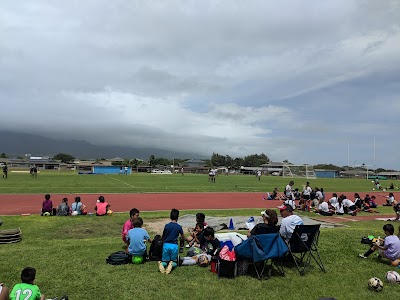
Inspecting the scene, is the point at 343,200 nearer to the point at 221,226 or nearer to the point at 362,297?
the point at 221,226

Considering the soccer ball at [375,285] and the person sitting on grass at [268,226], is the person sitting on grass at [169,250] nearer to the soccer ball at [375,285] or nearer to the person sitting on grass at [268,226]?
the person sitting on grass at [268,226]

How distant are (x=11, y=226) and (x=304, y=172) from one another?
86272mm

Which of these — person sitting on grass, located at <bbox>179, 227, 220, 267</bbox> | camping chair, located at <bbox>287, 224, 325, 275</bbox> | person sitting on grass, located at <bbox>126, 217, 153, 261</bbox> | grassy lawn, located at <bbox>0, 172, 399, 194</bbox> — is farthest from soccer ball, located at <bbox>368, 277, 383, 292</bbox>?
grassy lawn, located at <bbox>0, 172, 399, 194</bbox>

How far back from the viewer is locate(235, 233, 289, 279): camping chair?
777 centimetres

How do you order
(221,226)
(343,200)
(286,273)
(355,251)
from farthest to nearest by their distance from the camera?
(343,200), (221,226), (355,251), (286,273)

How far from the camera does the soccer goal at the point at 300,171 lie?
89.0m

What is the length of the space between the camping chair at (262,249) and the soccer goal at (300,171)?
274ft

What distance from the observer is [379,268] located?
881cm

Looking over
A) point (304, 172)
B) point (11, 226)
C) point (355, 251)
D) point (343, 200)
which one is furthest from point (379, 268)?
point (304, 172)

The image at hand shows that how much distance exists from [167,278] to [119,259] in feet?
5.44

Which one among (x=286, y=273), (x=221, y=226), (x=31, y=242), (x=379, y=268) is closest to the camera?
(x=286, y=273)

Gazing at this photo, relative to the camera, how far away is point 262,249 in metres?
7.88

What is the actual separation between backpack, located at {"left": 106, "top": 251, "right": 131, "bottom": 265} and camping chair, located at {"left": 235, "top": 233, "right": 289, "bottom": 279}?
117 inches

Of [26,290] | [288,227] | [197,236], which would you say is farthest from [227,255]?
[26,290]
